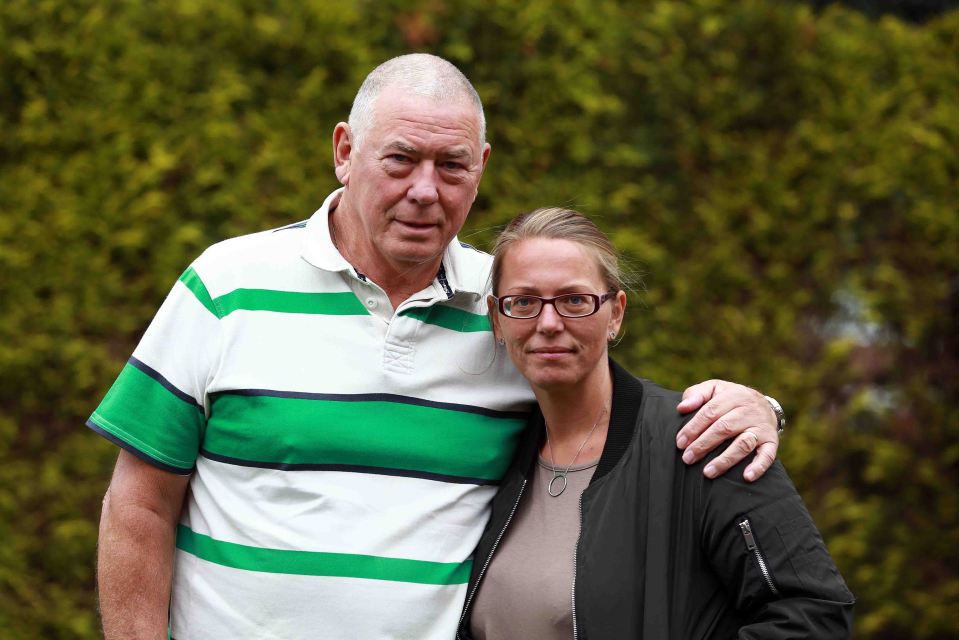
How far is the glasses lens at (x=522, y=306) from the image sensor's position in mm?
2410

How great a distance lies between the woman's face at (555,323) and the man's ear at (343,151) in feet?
1.73

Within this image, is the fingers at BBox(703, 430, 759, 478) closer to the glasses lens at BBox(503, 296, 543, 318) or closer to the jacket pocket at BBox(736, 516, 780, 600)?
the jacket pocket at BBox(736, 516, 780, 600)

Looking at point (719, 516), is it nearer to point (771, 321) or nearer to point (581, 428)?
point (581, 428)

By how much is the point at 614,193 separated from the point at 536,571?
2.42 metres

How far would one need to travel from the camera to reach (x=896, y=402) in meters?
4.66

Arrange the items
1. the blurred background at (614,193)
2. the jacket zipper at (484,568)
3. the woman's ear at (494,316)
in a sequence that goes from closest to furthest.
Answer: the jacket zipper at (484,568)
the woman's ear at (494,316)
the blurred background at (614,193)

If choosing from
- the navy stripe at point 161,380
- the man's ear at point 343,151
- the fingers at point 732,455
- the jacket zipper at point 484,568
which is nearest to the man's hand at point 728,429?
the fingers at point 732,455

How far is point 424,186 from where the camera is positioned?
248cm

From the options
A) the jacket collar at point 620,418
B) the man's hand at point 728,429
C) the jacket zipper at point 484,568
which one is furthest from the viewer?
the jacket zipper at point 484,568

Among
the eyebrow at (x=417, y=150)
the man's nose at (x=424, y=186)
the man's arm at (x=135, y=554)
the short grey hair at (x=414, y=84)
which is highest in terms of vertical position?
the short grey hair at (x=414, y=84)

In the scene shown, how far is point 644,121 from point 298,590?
9.28 feet

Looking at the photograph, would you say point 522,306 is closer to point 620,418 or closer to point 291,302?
point 620,418

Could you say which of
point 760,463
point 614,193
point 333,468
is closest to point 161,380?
point 333,468

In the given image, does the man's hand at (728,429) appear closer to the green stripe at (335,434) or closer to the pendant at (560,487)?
the pendant at (560,487)
